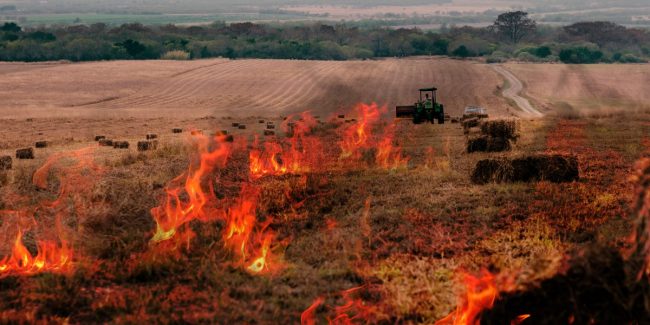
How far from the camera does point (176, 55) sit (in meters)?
140

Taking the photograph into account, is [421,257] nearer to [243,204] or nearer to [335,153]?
[243,204]

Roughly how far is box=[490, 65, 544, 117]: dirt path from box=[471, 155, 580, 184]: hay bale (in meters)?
42.0

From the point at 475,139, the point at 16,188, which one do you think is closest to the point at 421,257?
the point at 16,188

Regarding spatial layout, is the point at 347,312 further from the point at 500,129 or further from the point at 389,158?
the point at 500,129

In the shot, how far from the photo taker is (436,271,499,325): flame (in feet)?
30.0

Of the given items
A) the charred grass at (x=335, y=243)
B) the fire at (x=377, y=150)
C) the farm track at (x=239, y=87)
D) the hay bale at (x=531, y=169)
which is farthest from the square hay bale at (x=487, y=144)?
the farm track at (x=239, y=87)

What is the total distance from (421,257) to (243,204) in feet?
15.5

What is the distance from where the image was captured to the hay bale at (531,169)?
18.2 m

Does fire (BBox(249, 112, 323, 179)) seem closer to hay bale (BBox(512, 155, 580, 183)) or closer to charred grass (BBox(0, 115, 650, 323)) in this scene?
charred grass (BBox(0, 115, 650, 323))

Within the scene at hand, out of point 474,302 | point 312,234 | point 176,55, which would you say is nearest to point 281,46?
point 176,55

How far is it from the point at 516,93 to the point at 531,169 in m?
69.0

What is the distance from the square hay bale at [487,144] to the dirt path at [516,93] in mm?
34713

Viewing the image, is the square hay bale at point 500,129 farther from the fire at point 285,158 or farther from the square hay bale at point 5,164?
the square hay bale at point 5,164

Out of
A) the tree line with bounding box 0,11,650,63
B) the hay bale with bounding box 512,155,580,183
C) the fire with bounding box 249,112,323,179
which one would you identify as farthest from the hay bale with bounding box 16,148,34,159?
the tree line with bounding box 0,11,650,63
